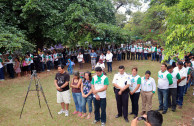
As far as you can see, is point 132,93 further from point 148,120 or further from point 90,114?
point 148,120

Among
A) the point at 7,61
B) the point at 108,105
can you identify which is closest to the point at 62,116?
the point at 108,105

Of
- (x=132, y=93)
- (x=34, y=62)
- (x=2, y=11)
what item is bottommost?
(x=132, y=93)

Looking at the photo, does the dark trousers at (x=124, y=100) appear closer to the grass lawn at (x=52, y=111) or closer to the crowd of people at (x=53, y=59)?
the grass lawn at (x=52, y=111)

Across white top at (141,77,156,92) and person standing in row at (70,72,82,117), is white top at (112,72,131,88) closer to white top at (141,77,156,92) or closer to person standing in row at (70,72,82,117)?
white top at (141,77,156,92)

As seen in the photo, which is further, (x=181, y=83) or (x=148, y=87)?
(x=181, y=83)

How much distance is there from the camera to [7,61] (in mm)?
11547

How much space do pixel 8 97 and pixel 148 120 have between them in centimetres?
771

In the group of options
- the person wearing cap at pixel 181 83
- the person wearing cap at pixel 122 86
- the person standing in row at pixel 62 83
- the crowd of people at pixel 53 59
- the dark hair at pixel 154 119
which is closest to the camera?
the dark hair at pixel 154 119

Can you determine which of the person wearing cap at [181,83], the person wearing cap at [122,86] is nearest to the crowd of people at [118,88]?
the person wearing cap at [122,86]

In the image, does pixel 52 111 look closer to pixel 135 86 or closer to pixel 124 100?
pixel 124 100

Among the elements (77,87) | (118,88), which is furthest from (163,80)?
(77,87)

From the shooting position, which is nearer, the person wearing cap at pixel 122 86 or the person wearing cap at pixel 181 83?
the person wearing cap at pixel 122 86

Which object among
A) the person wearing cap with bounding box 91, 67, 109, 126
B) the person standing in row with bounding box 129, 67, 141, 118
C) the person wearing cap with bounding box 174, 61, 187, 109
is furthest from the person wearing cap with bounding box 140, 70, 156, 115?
the person wearing cap with bounding box 174, 61, 187, 109

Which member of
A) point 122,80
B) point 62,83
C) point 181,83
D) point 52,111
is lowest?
point 52,111
